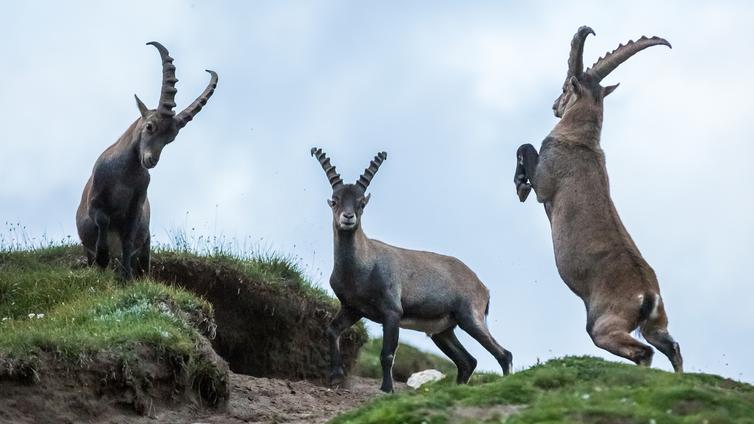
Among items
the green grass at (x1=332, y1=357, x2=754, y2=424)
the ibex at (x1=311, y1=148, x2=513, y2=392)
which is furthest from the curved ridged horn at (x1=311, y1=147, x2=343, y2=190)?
the green grass at (x1=332, y1=357, x2=754, y2=424)

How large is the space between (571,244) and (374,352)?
1192 cm

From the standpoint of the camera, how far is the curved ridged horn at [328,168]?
18984 millimetres

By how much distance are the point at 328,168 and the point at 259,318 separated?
3.04 meters

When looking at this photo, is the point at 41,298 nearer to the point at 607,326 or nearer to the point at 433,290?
the point at 433,290

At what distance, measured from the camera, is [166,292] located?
667 inches

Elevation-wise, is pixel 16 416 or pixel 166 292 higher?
pixel 166 292

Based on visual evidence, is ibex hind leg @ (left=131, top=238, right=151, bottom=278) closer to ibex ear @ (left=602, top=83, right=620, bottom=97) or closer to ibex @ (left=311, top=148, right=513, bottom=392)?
ibex @ (left=311, top=148, right=513, bottom=392)

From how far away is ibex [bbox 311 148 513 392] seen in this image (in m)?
18.3

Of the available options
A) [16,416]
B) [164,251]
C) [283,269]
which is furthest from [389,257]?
[16,416]

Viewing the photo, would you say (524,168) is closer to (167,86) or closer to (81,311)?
(167,86)

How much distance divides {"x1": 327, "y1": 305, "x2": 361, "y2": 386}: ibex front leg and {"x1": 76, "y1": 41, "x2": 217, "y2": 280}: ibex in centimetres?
293

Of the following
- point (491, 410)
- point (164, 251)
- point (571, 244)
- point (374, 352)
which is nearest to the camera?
point (491, 410)

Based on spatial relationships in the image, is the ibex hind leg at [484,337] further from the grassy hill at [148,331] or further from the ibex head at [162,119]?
the ibex head at [162,119]

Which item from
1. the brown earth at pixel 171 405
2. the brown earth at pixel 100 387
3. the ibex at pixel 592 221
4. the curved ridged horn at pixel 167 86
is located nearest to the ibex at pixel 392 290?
the brown earth at pixel 171 405
